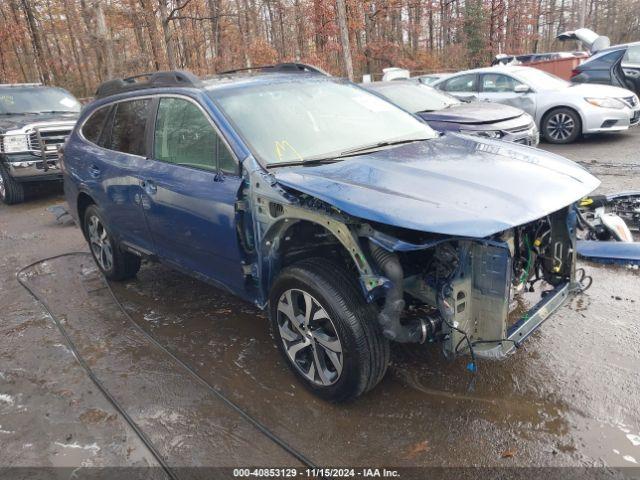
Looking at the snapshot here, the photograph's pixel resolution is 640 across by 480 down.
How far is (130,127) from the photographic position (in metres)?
4.28

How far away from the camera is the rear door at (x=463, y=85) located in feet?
36.2

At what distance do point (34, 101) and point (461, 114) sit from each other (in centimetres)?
819

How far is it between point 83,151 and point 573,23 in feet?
142

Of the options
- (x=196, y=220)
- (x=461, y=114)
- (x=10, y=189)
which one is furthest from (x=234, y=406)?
(x=10, y=189)

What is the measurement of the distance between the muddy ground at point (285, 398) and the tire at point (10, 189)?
5.71 metres

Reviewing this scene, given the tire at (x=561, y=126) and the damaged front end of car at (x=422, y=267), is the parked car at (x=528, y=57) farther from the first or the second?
the damaged front end of car at (x=422, y=267)

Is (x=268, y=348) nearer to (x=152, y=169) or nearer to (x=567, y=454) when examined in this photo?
(x=152, y=169)

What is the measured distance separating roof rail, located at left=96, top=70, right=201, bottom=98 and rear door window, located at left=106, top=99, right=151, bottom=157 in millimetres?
140

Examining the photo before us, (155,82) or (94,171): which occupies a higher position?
(155,82)

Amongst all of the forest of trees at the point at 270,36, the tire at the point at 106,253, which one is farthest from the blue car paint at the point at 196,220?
the forest of trees at the point at 270,36

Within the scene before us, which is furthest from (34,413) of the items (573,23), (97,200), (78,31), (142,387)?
(573,23)

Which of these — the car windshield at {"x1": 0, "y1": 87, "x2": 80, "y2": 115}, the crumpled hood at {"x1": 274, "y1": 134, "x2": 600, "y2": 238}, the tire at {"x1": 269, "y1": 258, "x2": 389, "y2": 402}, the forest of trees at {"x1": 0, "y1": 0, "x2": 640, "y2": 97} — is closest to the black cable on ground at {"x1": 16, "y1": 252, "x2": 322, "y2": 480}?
the tire at {"x1": 269, "y1": 258, "x2": 389, "y2": 402}

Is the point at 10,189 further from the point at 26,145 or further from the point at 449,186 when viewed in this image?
the point at 449,186

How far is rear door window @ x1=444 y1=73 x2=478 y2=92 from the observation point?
1105 centimetres
